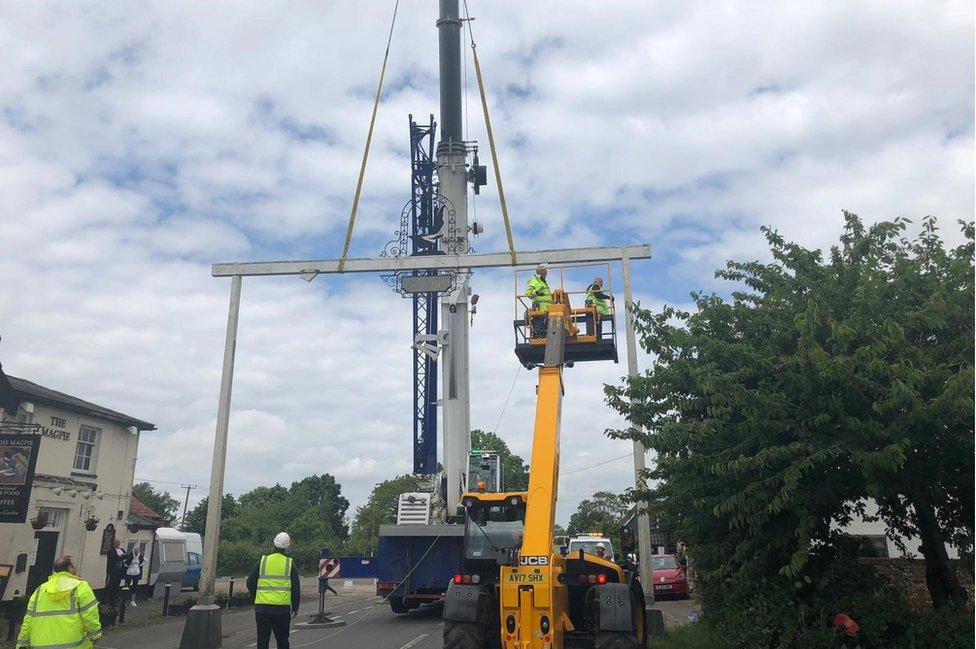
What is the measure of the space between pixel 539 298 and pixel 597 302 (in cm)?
101

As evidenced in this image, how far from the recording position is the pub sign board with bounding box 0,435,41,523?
548 inches

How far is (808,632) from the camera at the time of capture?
349 inches

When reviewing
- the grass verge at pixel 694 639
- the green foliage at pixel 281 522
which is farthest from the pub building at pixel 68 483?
the green foliage at pixel 281 522

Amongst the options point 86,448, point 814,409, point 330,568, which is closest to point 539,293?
point 814,409

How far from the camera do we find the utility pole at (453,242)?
15031 mm

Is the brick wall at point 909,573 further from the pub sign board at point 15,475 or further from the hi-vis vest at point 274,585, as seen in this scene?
the pub sign board at point 15,475

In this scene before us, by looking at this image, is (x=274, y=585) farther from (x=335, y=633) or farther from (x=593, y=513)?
(x=593, y=513)

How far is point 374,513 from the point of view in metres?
65.6

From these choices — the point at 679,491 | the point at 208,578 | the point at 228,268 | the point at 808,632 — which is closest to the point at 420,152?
the point at 228,268

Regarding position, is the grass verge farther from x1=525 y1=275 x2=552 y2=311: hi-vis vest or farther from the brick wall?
x1=525 y1=275 x2=552 y2=311: hi-vis vest

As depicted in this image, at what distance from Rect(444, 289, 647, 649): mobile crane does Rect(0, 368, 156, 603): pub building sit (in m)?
10.7

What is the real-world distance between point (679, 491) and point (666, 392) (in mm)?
1282

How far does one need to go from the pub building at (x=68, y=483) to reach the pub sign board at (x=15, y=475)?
1.59 meters

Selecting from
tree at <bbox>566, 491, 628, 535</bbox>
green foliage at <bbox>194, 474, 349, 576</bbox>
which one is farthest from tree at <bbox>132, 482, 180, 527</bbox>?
tree at <bbox>566, 491, 628, 535</bbox>
